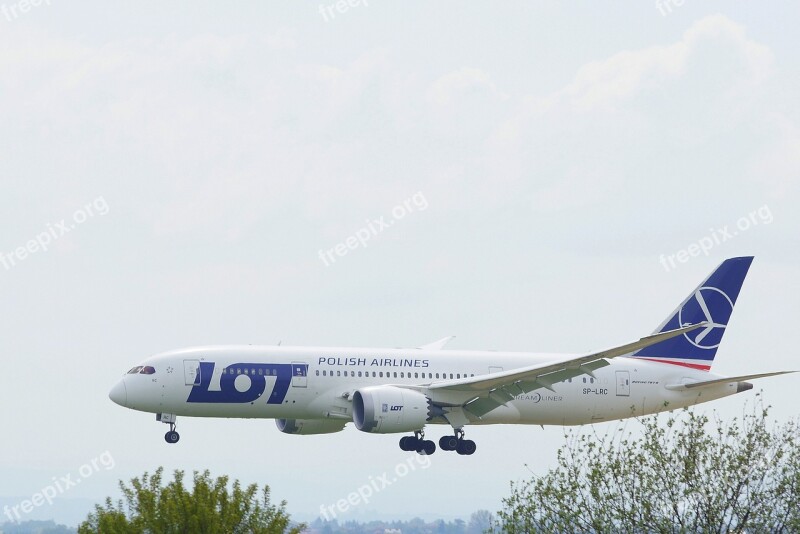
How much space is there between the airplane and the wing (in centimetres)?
4

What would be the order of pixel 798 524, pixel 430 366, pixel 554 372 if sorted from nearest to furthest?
1. pixel 798 524
2. pixel 554 372
3. pixel 430 366

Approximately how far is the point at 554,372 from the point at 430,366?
21.9ft

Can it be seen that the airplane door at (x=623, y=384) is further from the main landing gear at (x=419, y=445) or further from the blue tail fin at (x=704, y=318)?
the main landing gear at (x=419, y=445)

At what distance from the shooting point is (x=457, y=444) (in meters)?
63.1

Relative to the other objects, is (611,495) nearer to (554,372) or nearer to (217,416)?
(554,372)

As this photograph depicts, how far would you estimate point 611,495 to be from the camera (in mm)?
38469

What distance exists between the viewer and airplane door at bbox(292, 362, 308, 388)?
59844 mm

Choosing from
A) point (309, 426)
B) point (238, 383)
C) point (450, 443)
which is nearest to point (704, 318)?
point (450, 443)

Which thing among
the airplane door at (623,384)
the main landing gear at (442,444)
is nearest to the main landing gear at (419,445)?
the main landing gear at (442,444)

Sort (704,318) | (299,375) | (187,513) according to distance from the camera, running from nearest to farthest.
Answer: (187,513)
(299,375)
(704,318)

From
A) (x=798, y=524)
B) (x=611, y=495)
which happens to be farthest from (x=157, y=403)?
(x=798, y=524)

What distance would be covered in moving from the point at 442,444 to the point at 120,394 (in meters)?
14.7

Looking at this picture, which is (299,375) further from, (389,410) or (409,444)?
(409,444)

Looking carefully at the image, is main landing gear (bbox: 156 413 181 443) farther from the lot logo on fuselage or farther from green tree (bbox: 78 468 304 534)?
green tree (bbox: 78 468 304 534)
